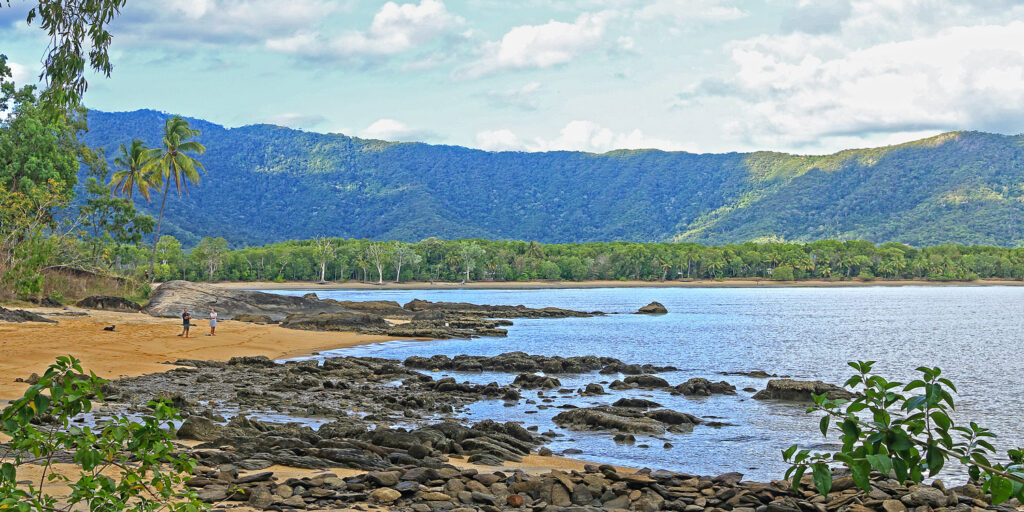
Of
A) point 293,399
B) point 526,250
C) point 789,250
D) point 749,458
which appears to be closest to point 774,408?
point 749,458

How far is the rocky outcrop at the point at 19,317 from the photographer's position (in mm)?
30336

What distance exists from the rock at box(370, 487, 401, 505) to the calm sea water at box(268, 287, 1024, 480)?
A: 19.6 feet

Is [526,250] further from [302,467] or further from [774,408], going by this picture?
[302,467]

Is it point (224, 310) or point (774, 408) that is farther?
point (224, 310)

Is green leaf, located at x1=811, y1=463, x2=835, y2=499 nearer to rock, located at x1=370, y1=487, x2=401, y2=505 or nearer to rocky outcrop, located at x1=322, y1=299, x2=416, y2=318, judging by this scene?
rock, located at x1=370, y1=487, x2=401, y2=505

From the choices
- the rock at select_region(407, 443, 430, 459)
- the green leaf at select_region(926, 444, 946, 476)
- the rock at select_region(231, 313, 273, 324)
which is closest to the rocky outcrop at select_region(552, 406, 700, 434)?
the rock at select_region(407, 443, 430, 459)

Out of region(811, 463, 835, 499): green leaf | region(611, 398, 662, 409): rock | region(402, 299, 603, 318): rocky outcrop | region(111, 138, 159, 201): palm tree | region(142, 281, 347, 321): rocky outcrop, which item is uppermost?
region(111, 138, 159, 201): palm tree

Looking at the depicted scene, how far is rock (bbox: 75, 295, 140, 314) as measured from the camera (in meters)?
42.1

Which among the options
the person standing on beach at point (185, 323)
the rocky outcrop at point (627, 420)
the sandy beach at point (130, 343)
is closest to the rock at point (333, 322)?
the sandy beach at point (130, 343)

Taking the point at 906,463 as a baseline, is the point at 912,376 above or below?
below

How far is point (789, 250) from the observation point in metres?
164

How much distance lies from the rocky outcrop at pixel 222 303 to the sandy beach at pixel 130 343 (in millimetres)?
2905

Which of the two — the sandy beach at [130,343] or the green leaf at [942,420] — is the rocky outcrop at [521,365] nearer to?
the sandy beach at [130,343]

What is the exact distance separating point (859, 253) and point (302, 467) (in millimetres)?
171640
